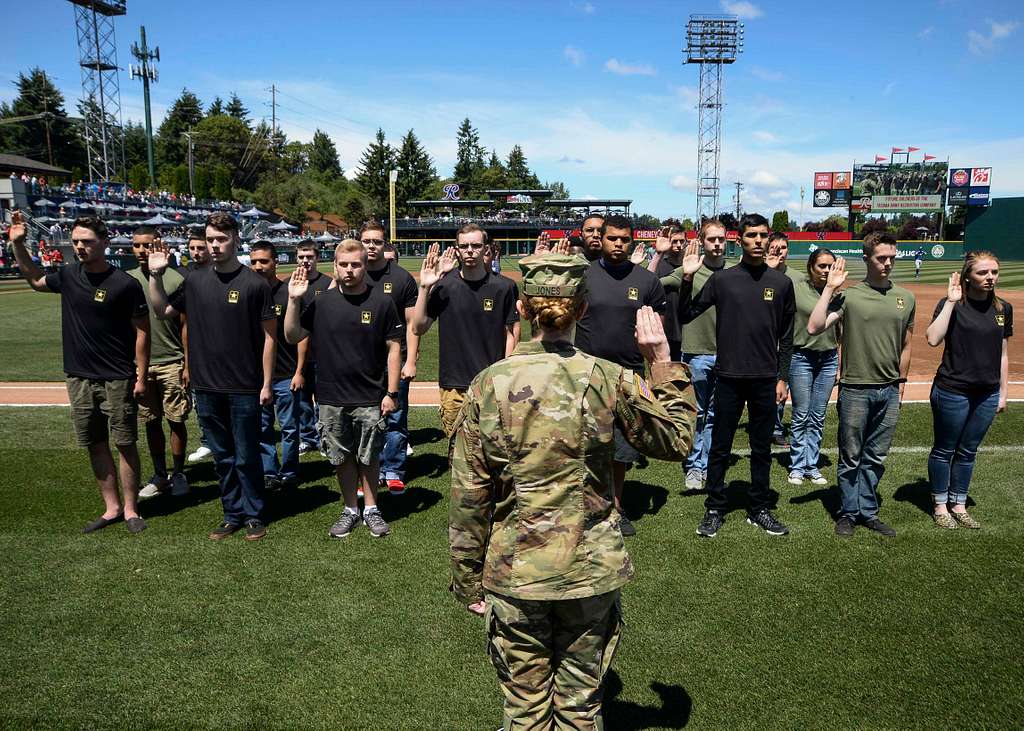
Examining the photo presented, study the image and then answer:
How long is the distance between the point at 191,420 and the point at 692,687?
7.70 metres

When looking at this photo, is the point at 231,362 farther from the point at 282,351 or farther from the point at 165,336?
the point at 165,336

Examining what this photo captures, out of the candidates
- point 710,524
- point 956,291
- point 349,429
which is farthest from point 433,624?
point 956,291

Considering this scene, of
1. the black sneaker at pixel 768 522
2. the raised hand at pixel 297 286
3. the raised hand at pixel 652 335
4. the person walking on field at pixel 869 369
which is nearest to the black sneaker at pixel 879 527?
the person walking on field at pixel 869 369

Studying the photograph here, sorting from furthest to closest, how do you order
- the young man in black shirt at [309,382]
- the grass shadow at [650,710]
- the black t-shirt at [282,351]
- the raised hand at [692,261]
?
1. the young man in black shirt at [309,382]
2. the black t-shirt at [282,351]
3. the raised hand at [692,261]
4. the grass shadow at [650,710]

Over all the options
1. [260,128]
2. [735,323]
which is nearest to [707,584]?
[735,323]

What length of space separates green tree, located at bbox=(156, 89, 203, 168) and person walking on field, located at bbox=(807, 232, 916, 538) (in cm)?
9771

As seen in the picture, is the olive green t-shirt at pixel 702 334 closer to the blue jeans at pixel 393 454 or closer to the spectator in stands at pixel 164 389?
the blue jeans at pixel 393 454


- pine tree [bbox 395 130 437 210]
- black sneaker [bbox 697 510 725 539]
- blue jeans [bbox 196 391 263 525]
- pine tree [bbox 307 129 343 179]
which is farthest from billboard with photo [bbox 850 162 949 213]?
pine tree [bbox 307 129 343 179]

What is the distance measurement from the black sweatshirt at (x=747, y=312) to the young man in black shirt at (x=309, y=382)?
385 cm

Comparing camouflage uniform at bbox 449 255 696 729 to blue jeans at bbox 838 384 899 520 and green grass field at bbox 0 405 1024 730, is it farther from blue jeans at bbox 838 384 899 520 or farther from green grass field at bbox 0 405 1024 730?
blue jeans at bbox 838 384 899 520

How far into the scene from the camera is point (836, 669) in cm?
377

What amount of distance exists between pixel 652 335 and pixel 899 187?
234 feet

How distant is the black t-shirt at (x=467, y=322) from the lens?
233 inches

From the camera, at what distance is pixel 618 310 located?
538cm
